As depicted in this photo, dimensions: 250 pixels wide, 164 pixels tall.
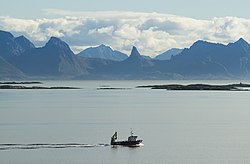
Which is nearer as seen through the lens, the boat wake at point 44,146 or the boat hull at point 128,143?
the boat wake at point 44,146

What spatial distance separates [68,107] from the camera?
334 feet

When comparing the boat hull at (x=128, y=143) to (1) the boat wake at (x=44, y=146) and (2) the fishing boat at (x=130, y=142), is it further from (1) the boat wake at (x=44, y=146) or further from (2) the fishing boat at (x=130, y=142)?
(1) the boat wake at (x=44, y=146)

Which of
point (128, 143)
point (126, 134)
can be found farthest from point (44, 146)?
point (126, 134)

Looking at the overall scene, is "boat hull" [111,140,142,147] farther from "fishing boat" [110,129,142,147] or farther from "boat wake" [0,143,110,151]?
"boat wake" [0,143,110,151]

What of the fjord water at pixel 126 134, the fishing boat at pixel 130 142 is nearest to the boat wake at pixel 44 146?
the fjord water at pixel 126 134

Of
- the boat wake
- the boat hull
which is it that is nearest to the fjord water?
the boat wake

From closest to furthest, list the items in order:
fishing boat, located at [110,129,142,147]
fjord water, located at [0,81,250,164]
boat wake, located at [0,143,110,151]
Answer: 1. fjord water, located at [0,81,250,164]
2. boat wake, located at [0,143,110,151]
3. fishing boat, located at [110,129,142,147]

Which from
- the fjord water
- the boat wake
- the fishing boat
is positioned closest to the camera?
the fjord water

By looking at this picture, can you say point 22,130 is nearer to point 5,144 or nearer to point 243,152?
point 5,144

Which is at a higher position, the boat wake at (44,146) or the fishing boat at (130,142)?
the fishing boat at (130,142)

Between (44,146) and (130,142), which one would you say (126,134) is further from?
(44,146)

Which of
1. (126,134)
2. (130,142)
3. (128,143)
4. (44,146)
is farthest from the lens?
(126,134)

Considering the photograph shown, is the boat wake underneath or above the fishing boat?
Result: underneath

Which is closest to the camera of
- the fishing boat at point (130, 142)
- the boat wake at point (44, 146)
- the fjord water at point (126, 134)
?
the fjord water at point (126, 134)
